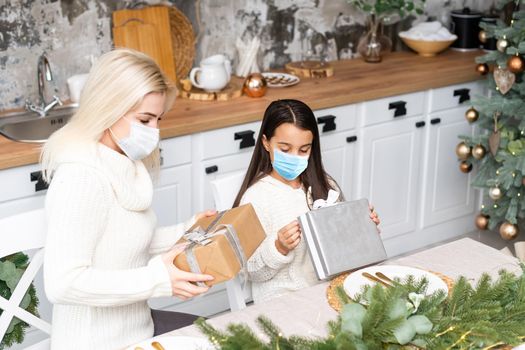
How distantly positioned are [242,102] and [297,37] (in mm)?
815

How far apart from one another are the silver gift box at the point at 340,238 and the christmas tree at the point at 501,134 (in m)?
1.75

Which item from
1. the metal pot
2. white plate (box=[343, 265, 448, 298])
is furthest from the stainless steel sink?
the metal pot

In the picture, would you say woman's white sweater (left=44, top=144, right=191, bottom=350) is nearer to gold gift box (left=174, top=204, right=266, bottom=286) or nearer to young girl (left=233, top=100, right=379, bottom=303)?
gold gift box (left=174, top=204, right=266, bottom=286)

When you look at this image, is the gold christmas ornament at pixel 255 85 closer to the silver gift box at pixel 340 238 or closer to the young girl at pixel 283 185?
the young girl at pixel 283 185

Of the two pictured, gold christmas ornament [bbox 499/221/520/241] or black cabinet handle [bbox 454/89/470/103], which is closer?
gold christmas ornament [bbox 499/221/520/241]

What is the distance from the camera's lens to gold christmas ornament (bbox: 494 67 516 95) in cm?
363

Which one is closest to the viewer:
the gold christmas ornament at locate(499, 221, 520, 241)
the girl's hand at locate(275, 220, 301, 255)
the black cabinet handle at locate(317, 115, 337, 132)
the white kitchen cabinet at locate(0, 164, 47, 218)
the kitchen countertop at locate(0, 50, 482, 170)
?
the girl's hand at locate(275, 220, 301, 255)

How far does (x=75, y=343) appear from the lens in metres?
1.91

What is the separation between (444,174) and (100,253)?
257cm

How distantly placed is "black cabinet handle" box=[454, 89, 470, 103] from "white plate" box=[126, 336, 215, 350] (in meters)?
2.61

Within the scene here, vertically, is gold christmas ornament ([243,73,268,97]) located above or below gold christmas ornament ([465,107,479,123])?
above

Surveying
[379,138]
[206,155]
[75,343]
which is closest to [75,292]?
[75,343]

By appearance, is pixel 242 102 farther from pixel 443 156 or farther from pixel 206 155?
pixel 443 156

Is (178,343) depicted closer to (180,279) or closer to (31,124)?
(180,279)
